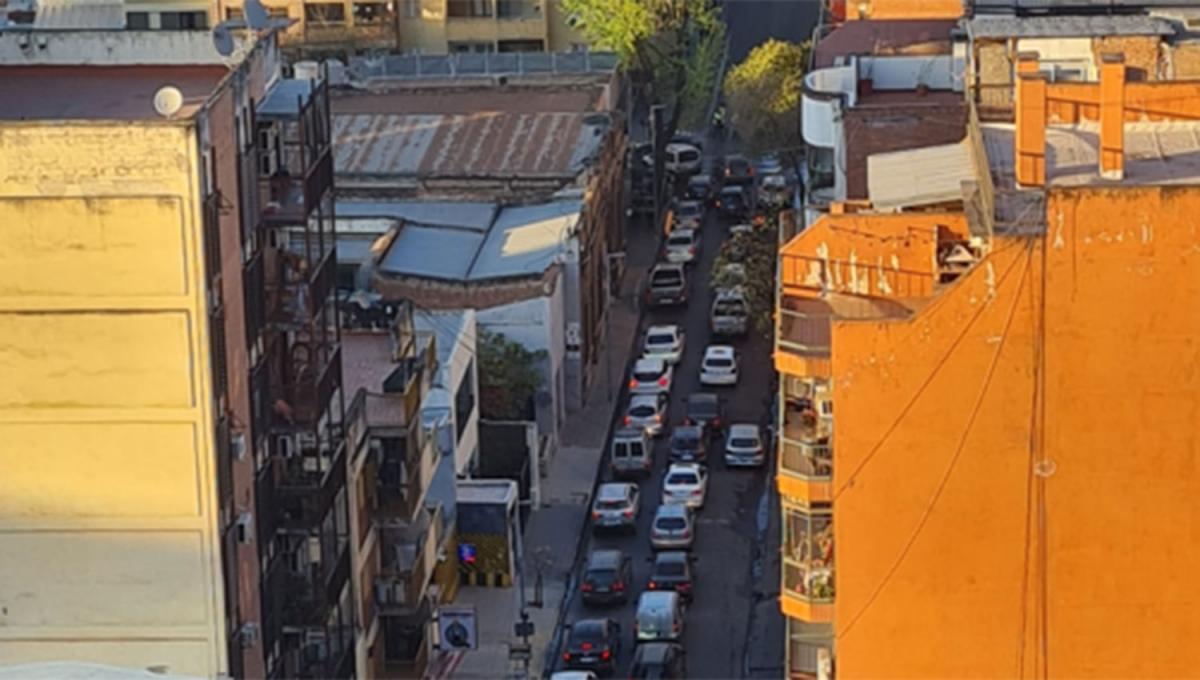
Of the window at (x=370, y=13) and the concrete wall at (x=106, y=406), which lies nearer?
the concrete wall at (x=106, y=406)

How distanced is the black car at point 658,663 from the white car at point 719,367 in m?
19.9

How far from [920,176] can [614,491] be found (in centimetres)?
2929

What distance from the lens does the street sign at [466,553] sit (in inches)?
2680

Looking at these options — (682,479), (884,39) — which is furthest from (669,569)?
(884,39)

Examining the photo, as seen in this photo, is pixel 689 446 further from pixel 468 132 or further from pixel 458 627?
pixel 468 132

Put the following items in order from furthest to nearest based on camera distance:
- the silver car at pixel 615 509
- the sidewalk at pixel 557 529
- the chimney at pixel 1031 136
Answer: the silver car at pixel 615 509
the sidewalk at pixel 557 529
the chimney at pixel 1031 136

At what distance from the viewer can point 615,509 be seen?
234 feet

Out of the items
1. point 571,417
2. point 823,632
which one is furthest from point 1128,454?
point 571,417

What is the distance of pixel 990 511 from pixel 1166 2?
31.2m

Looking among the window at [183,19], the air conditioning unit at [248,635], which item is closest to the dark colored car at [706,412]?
the air conditioning unit at [248,635]

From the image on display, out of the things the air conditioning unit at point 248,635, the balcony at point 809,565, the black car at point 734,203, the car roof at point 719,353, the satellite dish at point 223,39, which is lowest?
the car roof at point 719,353

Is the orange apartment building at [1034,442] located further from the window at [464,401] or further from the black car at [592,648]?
the window at [464,401]

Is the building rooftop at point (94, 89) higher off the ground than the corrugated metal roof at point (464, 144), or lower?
higher

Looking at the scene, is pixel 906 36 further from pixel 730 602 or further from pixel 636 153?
pixel 636 153
